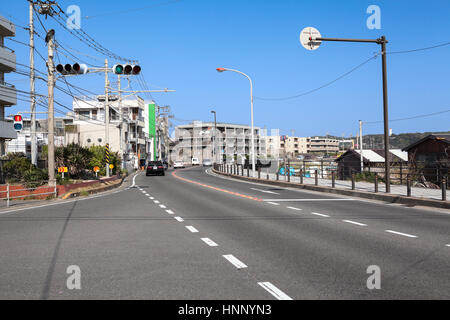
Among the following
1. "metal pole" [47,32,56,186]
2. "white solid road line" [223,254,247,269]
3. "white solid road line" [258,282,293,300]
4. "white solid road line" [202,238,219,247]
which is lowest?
"white solid road line" [202,238,219,247]

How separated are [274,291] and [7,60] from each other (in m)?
36.5

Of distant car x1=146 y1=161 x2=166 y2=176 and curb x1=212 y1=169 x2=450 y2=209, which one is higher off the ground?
distant car x1=146 y1=161 x2=166 y2=176

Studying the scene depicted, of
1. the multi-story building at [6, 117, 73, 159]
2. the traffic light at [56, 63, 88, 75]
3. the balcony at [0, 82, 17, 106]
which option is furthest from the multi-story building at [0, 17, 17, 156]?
the traffic light at [56, 63, 88, 75]

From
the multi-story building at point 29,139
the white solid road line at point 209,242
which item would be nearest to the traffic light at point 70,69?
the white solid road line at point 209,242

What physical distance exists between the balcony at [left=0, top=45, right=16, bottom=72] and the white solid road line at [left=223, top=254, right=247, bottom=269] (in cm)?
3391

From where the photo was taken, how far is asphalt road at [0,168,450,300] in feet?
15.7

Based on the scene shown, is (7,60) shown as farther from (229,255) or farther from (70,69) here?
(229,255)

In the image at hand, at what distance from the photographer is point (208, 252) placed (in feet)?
22.9

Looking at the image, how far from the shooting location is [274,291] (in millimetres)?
4695

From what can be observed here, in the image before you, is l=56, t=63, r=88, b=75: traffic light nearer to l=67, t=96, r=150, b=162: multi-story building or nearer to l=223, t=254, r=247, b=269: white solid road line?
l=223, t=254, r=247, b=269: white solid road line

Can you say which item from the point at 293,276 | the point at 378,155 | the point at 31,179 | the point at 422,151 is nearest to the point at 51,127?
the point at 31,179
